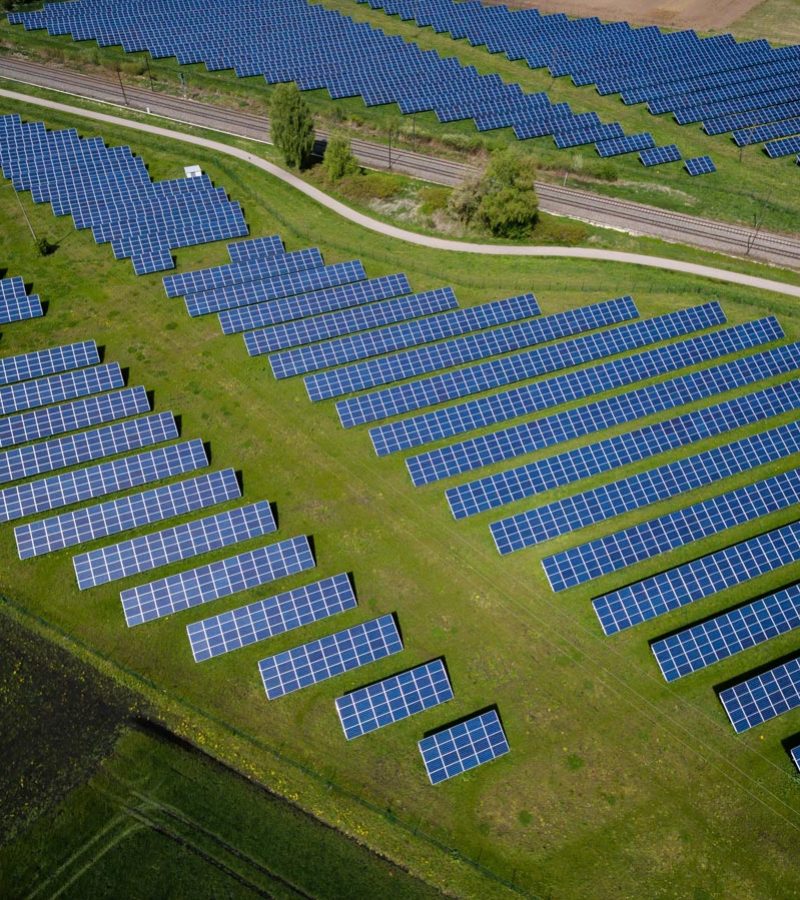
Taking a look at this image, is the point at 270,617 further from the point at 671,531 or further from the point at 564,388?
the point at 564,388

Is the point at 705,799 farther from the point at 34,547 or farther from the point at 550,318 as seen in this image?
the point at 34,547

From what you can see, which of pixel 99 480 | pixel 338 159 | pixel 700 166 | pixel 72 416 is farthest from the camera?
pixel 700 166

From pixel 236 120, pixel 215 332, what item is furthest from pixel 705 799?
pixel 236 120

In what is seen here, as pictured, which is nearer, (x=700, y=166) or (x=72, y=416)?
(x=72, y=416)

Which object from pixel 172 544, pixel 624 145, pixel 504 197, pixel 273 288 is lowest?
pixel 172 544

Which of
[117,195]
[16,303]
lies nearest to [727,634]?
[16,303]

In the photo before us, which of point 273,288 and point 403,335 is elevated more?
point 273,288

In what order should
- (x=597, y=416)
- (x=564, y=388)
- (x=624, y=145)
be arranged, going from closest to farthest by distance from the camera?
1. (x=597, y=416)
2. (x=564, y=388)
3. (x=624, y=145)

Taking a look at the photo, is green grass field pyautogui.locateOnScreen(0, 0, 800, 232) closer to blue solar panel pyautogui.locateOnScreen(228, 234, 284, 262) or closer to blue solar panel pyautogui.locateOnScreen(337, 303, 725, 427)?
blue solar panel pyautogui.locateOnScreen(337, 303, 725, 427)

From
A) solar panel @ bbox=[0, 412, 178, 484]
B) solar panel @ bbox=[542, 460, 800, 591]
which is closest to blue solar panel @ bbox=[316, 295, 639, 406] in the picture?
solar panel @ bbox=[0, 412, 178, 484]
